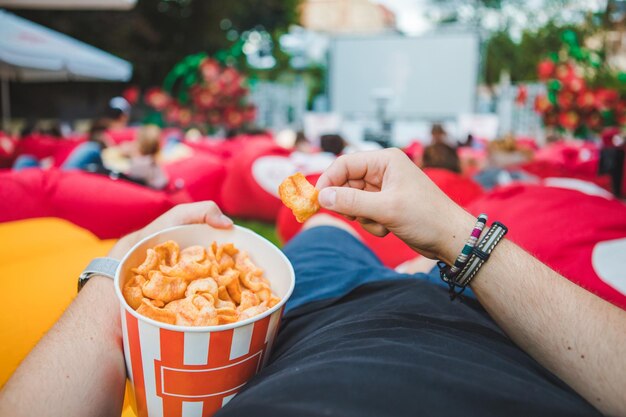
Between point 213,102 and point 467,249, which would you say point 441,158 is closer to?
point 467,249

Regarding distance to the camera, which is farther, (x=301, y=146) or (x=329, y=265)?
(x=301, y=146)

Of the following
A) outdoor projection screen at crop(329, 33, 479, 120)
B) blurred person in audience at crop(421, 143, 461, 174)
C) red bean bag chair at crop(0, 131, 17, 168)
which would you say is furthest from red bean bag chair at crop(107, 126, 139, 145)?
outdoor projection screen at crop(329, 33, 479, 120)

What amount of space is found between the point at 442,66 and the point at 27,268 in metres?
10.3

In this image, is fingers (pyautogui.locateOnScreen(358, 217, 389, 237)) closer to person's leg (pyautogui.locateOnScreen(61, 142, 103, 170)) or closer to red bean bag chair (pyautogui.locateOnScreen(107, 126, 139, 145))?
person's leg (pyautogui.locateOnScreen(61, 142, 103, 170))

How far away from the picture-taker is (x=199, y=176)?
291cm

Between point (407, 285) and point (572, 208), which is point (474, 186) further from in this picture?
point (407, 285)

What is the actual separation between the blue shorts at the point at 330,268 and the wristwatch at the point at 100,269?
411 mm

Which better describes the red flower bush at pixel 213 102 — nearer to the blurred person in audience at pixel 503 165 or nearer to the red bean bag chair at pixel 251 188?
the red bean bag chair at pixel 251 188

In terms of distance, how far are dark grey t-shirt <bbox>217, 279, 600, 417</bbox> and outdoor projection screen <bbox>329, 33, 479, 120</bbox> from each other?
32.2 feet

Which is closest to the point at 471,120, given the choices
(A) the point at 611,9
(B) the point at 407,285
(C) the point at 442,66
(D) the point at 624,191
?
(C) the point at 442,66

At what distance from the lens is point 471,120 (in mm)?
8805

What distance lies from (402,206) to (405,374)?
0.89 ft

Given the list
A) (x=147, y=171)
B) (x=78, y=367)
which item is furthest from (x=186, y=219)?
(x=147, y=171)

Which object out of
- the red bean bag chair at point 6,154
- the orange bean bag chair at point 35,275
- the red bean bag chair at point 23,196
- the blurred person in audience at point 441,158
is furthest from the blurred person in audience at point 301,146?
the orange bean bag chair at point 35,275
